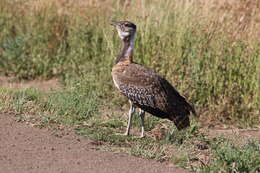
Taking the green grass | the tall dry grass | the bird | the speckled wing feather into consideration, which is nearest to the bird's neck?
the bird

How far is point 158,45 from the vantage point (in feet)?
→ 37.4

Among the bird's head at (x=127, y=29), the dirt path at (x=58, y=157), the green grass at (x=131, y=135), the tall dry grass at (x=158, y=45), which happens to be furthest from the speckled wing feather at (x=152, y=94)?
the tall dry grass at (x=158, y=45)

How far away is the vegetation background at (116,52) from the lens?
31.7 ft

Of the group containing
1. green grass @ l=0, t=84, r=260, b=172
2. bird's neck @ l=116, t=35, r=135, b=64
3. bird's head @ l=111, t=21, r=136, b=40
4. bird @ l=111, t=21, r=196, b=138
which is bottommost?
green grass @ l=0, t=84, r=260, b=172

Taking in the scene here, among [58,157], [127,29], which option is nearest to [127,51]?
[127,29]

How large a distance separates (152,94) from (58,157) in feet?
6.02

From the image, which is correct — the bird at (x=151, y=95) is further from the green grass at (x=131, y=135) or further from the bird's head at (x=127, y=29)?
the bird's head at (x=127, y=29)

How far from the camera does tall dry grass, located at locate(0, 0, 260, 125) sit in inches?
426

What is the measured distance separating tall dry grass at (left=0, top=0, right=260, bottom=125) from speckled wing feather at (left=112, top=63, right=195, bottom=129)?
2.10 meters

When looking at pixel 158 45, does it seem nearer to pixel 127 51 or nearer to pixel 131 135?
pixel 127 51

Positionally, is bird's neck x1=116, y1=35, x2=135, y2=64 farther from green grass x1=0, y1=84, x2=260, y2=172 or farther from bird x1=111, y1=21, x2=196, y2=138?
green grass x1=0, y1=84, x2=260, y2=172

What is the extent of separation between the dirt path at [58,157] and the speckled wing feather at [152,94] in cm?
95

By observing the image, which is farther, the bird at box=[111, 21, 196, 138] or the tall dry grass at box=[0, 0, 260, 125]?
the tall dry grass at box=[0, 0, 260, 125]

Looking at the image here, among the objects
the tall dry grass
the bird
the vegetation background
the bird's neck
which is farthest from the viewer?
the tall dry grass
